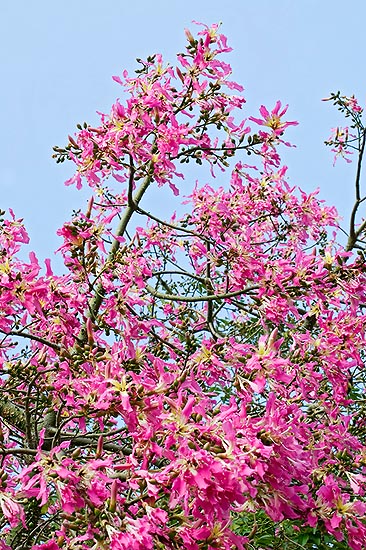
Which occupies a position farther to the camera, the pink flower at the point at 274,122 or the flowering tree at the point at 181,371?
the pink flower at the point at 274,122

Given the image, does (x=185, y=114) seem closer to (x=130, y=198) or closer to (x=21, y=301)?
(x=130, y=198)

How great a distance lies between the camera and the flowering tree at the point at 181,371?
1769 millimetres

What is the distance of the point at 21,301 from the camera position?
2.41 metres

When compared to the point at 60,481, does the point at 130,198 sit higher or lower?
higher

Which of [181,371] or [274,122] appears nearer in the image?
[181,371]

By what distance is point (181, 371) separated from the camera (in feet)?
7.16

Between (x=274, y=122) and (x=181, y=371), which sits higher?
(x=274, y=122)

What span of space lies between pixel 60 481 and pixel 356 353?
1481 millimetres

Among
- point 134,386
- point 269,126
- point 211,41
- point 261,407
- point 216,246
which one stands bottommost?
point 134,386

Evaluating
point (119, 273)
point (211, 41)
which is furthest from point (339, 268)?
point (211, 41)

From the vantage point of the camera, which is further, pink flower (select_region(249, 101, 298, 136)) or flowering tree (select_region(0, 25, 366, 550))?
pink flower (select_region(249, 101, 298, 136))

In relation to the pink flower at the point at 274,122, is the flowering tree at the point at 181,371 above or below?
below

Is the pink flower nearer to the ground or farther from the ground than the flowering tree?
farther from the ground

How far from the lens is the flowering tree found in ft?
5.80
